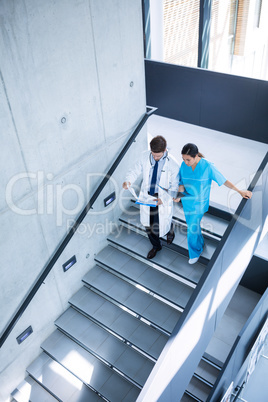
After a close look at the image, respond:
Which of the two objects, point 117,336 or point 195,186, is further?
point 117,336

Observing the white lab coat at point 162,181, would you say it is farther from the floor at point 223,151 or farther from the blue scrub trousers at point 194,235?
the floor at point 223,151

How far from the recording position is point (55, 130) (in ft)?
12.1

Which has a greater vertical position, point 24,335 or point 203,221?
point 203,221

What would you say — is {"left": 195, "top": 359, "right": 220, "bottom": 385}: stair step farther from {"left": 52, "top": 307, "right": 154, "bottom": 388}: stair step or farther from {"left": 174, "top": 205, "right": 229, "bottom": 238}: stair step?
{"left": 174, "top": 205, "right": 229, "bottom": 238}: stair step

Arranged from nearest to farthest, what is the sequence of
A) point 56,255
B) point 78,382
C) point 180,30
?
1. point 56,255
2. point 78,382
3. point 180,30

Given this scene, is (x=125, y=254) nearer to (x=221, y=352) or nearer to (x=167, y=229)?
(x=167, y=229)

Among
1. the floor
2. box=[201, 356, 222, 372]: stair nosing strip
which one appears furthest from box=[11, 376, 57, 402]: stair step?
the floor

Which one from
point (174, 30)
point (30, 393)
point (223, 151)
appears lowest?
point (30, 393)

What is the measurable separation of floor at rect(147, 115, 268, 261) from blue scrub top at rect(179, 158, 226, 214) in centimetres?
82

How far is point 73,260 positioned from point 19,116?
6.92 feet

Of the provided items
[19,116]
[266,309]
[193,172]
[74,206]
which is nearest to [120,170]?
[74,206]

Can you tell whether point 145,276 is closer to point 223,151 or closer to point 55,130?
point 55,130

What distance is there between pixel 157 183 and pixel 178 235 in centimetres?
99

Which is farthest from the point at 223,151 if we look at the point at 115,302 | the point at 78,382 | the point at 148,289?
the point at 78,382
